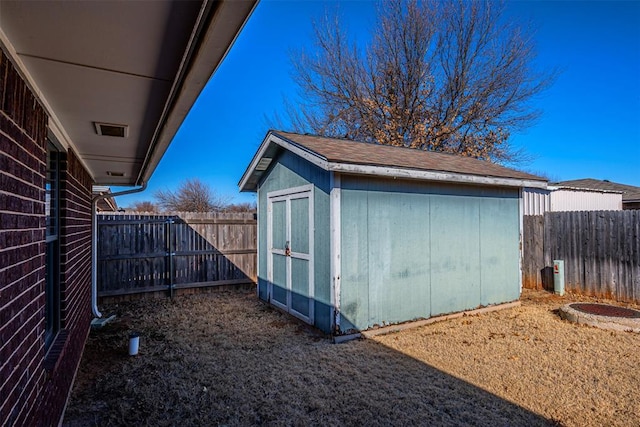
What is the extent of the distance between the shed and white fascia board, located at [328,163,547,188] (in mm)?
16

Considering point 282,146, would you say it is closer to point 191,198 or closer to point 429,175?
point 429,175

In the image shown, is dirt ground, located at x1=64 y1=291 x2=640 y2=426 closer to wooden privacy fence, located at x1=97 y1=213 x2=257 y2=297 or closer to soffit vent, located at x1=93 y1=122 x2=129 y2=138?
wooden privacy fence, located at x1=97 y1=213 x2=257 y2=297

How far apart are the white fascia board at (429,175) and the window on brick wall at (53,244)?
2908mm

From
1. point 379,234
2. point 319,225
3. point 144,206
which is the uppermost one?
point 144,206

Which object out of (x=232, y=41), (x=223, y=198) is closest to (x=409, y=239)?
(x=232, y=41)

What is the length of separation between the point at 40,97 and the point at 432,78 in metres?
14.6

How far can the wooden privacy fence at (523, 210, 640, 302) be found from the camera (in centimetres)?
668

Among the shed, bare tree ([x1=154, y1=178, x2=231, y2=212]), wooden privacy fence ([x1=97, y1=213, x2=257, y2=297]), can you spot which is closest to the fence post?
wooden privacy fence ([x1=97, y1=213, x2=257, y2=297])

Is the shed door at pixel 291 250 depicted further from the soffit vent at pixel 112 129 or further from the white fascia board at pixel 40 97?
the white fascia board at pixel 40 97

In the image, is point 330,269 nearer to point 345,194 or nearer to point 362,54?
point 345,194

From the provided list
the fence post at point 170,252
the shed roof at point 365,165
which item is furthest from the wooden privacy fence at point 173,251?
the shed roof at point 365,165

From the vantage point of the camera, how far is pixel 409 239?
17.8ft

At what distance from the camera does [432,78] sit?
569 inches

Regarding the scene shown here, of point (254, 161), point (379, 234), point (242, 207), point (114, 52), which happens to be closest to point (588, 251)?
point (379, 234)
